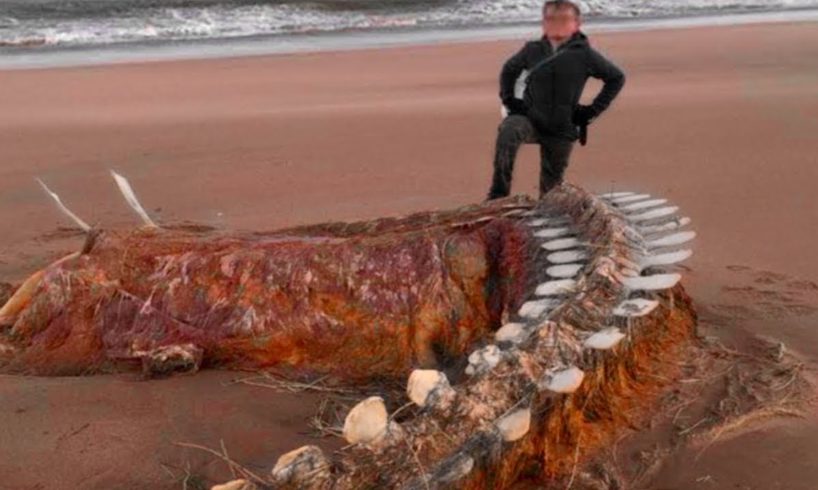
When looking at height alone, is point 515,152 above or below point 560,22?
below

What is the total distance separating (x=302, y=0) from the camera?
24.1 m

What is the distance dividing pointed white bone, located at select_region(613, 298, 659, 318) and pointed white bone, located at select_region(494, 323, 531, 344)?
1.13 ft

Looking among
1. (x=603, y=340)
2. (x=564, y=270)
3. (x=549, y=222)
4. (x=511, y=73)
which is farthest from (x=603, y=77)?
(x=603, y=340)

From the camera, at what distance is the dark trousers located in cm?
529

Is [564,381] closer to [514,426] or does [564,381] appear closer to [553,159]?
[514,426]

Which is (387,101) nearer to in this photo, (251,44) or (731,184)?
(731,184)

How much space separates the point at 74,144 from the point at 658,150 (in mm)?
5367

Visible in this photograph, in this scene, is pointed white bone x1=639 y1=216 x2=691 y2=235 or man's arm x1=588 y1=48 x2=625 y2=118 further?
man's arm x1=588 y1=48 x2=625 y2=118

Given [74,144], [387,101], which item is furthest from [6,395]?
[387,101]

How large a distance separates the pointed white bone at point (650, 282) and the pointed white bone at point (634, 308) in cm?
9

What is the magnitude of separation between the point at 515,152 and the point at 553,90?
0.47 metres

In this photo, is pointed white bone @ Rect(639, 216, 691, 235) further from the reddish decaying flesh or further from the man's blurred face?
the man's blurred face

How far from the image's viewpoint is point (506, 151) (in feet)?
17.3

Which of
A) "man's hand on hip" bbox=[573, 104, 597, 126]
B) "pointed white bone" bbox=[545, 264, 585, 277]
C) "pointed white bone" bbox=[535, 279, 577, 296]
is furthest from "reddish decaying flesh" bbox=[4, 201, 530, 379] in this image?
"man's hand on hip" bbox=[573, 104, 597, 126]
